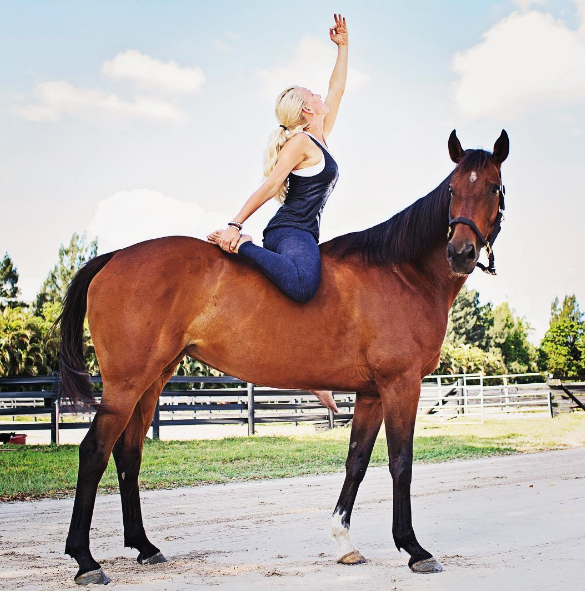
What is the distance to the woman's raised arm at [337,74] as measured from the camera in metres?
5.15

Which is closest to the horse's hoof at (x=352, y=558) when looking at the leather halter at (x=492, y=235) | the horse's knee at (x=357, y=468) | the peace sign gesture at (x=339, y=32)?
the horse's knee at (x=357, y=468)

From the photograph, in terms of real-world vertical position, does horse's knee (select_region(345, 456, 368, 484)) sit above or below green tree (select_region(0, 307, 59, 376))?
below

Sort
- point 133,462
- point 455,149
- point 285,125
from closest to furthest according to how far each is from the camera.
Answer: point 133,462 → point 455,149 → point 285,125

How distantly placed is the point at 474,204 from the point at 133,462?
2640mm

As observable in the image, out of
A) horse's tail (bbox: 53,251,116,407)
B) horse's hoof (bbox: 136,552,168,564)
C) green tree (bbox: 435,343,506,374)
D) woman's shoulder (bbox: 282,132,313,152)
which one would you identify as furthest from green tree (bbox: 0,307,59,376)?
woman's shoulder (bbox: 282,132,313,152)

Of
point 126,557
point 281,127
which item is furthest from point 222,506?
point 281,127

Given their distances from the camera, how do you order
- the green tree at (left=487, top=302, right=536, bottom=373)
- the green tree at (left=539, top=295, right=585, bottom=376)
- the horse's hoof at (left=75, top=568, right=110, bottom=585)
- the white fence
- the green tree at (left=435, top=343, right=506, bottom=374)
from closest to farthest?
the horse's hoof at (left=75, top=568, right=110, bottom=585) → the white fence → the green tree at (left=435, top=343, right=506, bottom=374) → the green tree at (left=539, top=295, right=585, bottom=376) → the green tree at (left=487, top=302, right=536, bottom=373)

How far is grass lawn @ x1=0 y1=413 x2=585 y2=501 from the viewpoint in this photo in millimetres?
8555

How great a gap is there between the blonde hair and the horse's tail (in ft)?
3.85

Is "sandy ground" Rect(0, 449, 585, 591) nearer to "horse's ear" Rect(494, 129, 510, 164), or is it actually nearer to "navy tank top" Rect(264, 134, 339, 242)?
"navy tank top" Rect(264, 134, 339, 242)

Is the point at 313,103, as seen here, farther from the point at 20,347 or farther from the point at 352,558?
the point at 20,347

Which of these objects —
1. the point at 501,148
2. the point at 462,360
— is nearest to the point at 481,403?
the point at 501,148

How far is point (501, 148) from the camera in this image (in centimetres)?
425

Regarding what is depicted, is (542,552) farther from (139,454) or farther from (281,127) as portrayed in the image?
(281,127)
